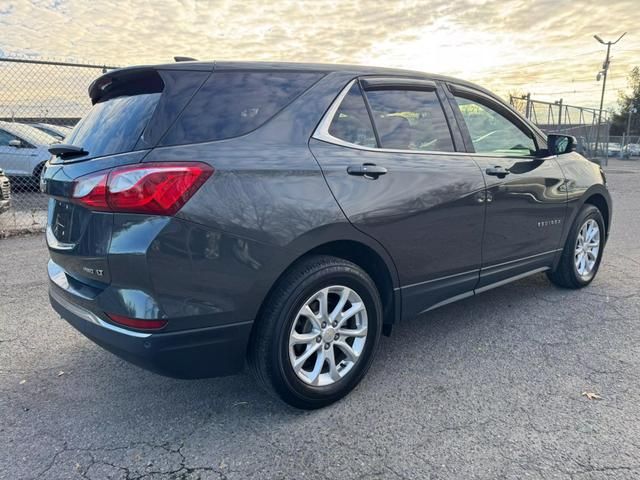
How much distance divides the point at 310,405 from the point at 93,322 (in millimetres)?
1192

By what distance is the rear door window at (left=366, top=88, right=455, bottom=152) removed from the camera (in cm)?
300

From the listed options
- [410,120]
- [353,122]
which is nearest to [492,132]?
[410,120]

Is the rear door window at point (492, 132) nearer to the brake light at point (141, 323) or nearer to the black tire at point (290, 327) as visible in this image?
the black tire at point (290, 327)

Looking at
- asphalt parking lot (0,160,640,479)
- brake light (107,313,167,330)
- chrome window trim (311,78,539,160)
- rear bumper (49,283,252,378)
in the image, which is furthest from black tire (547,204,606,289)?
brake light (107,313,167,330)

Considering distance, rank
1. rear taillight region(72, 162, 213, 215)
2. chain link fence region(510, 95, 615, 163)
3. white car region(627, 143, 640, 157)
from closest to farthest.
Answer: rear taillight region(72, 162, 213, 215), chain link fence region(510, 95, 615, 163), white car region(627, 143, 640, 157)

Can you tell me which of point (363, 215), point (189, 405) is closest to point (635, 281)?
point (363, 215)

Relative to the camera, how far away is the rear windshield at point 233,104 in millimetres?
2311

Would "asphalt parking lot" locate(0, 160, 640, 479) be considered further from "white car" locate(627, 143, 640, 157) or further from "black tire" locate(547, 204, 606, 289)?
"white car" locate(627, 143, 640, 157)

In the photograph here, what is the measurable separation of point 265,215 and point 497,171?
1980 mm

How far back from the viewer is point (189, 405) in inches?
109

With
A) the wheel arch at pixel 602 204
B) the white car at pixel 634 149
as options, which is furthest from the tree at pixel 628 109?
the wheel arch at pixel 602 204

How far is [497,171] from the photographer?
3.52 metres

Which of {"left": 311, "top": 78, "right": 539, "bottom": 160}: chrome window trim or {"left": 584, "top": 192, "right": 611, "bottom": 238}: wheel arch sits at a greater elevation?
{"left": 311, "top": 78, "right": 539, "bottom": 160}: chrome window trim

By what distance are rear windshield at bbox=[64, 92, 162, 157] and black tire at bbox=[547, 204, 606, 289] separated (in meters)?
3.73
